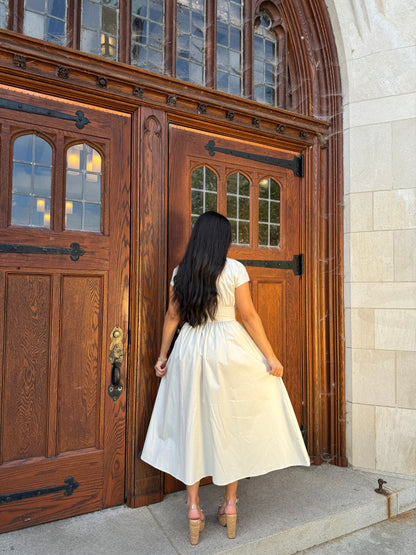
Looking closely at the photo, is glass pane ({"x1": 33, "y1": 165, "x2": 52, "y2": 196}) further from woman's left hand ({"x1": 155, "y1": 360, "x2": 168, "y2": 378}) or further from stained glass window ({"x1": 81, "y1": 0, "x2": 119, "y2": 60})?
woman's left hand ({"x1": 155, "y1": 360, "x2": 168, "y2": 378})

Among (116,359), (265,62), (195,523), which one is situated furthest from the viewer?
(265,62)

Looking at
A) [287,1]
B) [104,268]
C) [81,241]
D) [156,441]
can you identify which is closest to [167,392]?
[156,441]

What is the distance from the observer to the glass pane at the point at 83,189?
2357 mm

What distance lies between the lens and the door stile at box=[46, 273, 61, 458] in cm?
224

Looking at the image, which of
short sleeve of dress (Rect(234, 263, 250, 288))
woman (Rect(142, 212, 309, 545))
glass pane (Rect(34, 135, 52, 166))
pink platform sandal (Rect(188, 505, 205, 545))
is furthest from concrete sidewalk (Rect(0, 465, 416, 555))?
glass pane (Rect(34, 135, 52, 166))

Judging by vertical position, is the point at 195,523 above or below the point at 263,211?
below

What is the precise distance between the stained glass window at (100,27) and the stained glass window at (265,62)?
3.61ft

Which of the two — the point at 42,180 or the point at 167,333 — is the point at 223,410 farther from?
the point at 42,180

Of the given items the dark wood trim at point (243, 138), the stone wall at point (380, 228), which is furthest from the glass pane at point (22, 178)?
the stone wall at point (380, 228)

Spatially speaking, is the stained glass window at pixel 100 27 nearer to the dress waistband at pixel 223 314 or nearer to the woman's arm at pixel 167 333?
the woman's arm at pixel 167 333

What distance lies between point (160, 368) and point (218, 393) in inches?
16.9

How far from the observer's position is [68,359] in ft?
7.57

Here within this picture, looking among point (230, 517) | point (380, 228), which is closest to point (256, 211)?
point (380, 228)

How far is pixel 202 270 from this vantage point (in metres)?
2.05
